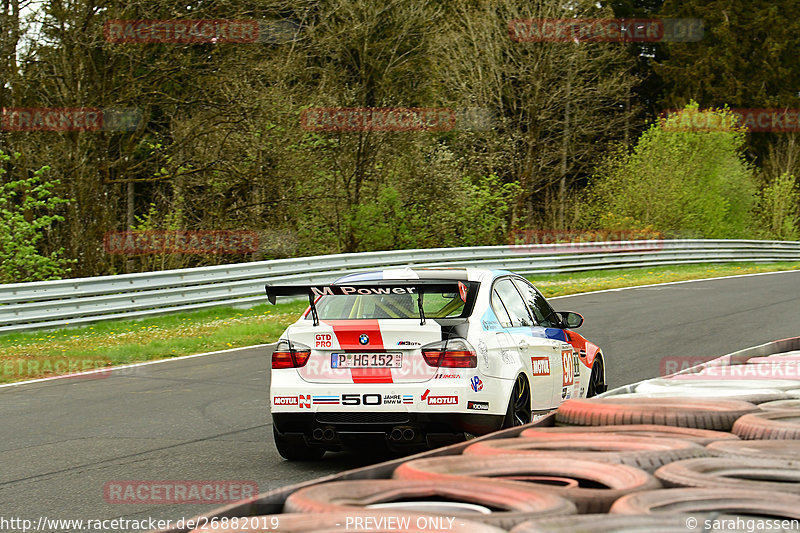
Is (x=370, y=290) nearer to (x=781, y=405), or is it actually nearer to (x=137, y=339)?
(x=781, y=405)

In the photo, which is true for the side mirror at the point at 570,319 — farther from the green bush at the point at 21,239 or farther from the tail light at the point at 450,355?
the green bush at the point at 21,239

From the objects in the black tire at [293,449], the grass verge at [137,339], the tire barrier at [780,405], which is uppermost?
the tire barrier at [780,405]

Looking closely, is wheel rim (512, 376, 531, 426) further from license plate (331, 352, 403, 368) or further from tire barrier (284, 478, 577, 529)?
tire barrier (284, 478, 577, 529)

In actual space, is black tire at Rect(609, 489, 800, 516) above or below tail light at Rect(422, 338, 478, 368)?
above

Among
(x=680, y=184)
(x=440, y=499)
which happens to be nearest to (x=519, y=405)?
(x=440, y=499)

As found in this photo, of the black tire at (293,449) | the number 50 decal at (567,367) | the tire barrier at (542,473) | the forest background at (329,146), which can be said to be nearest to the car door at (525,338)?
the number 50 decal at (567,367)

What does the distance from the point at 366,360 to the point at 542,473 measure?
3.13m

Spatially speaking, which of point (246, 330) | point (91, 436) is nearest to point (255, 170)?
point (246, 330)

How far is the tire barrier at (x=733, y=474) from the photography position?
3.74 meters

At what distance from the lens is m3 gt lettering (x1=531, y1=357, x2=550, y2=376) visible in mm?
8109

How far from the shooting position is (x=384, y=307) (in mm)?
7590

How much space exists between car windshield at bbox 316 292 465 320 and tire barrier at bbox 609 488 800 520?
4.04 metres

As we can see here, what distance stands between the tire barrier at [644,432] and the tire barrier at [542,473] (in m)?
0.89

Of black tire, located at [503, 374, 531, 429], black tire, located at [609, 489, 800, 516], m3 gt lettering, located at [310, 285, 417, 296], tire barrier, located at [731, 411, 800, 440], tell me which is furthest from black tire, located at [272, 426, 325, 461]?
black tire, located at [609, 489, 800, 516]
